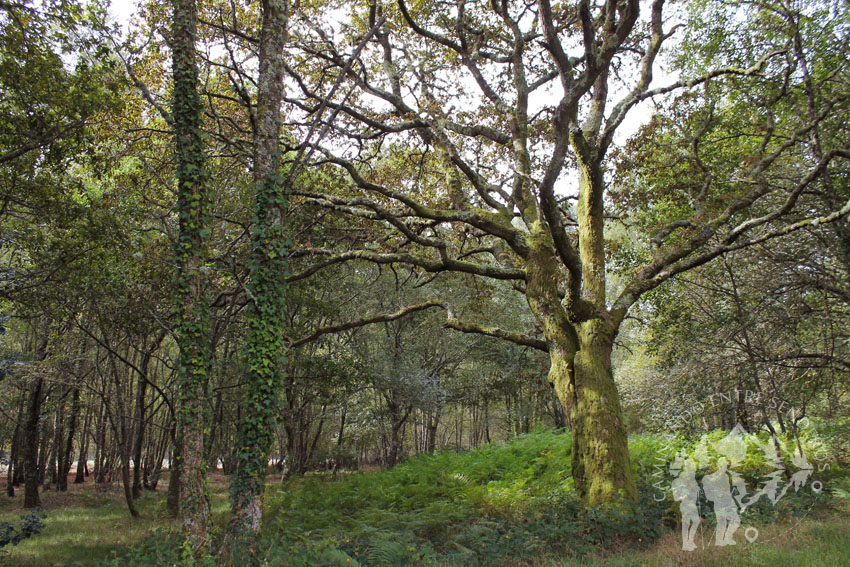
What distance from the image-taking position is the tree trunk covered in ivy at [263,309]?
6.13 meters

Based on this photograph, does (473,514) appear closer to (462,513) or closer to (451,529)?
(462,513)

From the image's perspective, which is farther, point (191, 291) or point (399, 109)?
point (399, 109)

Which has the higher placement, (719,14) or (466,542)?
(719,14)

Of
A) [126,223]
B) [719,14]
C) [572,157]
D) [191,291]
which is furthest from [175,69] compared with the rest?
[719,14]

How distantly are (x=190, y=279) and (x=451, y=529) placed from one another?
5665 mm

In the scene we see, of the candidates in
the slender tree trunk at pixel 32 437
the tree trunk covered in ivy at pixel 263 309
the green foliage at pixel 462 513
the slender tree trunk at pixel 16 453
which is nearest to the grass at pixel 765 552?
the green foliage at pixel 462 513

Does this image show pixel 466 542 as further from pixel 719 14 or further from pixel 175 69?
pixel 719 14

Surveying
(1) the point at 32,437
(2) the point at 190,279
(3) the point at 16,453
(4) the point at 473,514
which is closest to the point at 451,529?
(4) the point at 473,514

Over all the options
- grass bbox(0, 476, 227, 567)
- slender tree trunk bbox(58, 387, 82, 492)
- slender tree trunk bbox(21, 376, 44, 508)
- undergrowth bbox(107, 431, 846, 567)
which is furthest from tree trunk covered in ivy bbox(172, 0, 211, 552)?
slender tree trunk bbox(58, 387, 82, 492)

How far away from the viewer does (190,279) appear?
6.23 meters

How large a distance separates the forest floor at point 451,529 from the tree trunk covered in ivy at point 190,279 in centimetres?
72

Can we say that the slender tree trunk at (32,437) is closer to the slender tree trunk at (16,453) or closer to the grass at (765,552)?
the slender tree trunk at (16,453)

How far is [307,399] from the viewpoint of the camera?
55.8ft

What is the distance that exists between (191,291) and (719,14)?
35.7 feet
